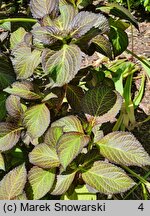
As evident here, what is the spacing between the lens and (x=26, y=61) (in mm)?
1349

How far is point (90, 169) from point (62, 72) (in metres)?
0.35

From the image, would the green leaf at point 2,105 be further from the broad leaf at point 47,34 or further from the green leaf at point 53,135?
the broad leaf at point 47,34

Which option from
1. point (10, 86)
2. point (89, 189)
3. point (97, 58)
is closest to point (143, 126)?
point (97, 58)

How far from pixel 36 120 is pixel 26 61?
19cm

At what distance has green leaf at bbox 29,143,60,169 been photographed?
141 centimetres

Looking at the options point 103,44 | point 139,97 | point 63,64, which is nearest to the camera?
point 63,64

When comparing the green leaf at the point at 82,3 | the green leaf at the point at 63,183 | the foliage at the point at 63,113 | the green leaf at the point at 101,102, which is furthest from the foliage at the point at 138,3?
the green leaf at the point at 63,183

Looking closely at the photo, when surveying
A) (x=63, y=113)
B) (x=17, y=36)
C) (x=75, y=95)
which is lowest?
(x=63, y=113)

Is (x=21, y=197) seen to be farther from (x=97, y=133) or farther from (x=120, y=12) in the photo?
(x=120, y=12)

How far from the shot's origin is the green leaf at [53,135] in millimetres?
1400

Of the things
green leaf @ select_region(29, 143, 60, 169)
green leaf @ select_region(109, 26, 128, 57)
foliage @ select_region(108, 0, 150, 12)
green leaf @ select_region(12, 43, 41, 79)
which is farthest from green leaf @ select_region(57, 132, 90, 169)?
foliage @ select_region(108, 0, 150, 12)

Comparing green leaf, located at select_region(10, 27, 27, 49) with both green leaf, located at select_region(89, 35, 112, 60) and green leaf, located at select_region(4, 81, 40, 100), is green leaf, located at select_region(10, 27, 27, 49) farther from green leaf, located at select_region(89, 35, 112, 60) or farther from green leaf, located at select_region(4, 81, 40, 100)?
green leaf, located at select_region(89, 35, 112, 60)

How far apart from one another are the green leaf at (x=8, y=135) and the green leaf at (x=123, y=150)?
0.27 meters

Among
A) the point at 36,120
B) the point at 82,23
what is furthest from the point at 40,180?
the point at 82,23
